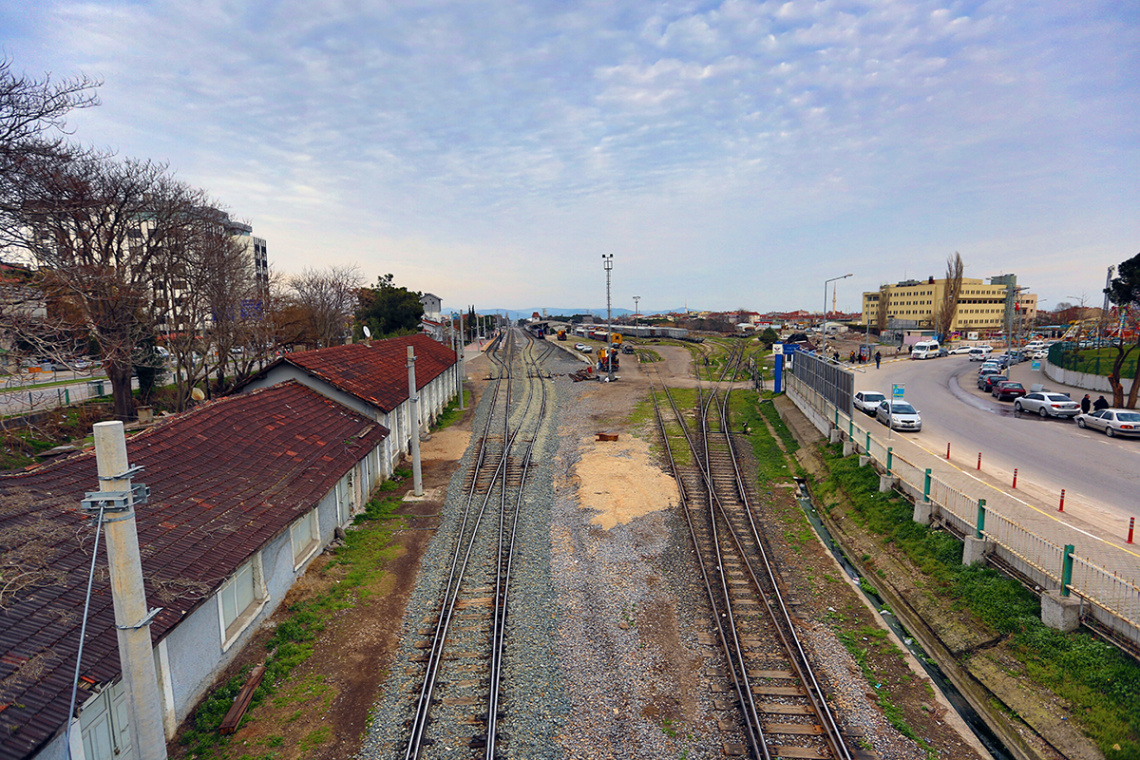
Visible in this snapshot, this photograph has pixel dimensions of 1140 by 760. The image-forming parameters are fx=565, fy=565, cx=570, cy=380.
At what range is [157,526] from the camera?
33.4 feet

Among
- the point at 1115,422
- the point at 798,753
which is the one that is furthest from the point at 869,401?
the point at 798,753

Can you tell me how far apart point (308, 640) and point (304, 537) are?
349 cm

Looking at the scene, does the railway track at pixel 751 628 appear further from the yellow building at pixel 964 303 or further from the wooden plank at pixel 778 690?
the yellow building at pixel 964 303

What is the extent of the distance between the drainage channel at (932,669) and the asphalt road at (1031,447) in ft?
19.5

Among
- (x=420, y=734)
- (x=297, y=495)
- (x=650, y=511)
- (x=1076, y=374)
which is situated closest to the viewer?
(x=420, y=734)

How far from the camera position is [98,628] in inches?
306

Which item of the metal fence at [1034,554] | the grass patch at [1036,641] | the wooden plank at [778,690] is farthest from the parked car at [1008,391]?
the wooden plank at [778,690]

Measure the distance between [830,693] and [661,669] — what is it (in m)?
3.08

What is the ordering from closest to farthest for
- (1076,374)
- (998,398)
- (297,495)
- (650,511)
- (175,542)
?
(175,542), (297,495), (650,511), (998,398), (1076,374)

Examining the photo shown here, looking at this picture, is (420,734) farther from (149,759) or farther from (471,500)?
(471,500)

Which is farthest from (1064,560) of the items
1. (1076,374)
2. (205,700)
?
(1076,374)

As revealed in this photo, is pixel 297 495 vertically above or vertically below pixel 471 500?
above

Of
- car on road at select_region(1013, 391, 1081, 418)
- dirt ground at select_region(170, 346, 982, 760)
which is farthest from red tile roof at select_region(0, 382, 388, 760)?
car on road at select_region(1013, 391, 1081, 418)

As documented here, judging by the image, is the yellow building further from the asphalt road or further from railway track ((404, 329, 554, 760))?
railway track ((404, 329, 554, 760))
